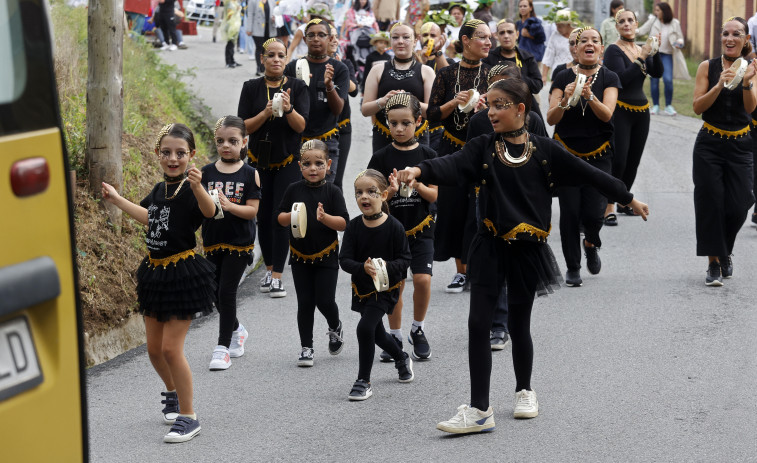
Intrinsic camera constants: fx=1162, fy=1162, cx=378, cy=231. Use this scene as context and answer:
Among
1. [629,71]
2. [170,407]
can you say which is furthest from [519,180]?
[629,71]

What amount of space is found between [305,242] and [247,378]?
956mm

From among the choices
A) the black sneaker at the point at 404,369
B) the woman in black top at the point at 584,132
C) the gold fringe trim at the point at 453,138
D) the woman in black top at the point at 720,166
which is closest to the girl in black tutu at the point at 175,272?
the black sneaker at the point at 404,369

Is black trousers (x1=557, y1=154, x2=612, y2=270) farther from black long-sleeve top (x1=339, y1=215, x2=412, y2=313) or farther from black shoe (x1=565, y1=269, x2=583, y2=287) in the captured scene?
black long-sleeve top (x1=339, y1=215, x2=412, y2=313)

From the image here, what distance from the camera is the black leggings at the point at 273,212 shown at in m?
9.55

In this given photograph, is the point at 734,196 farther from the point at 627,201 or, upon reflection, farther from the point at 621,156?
the point at 627,201

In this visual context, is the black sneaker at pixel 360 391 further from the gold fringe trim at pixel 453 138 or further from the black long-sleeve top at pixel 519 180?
the gold fringe trim at pixel 453 138

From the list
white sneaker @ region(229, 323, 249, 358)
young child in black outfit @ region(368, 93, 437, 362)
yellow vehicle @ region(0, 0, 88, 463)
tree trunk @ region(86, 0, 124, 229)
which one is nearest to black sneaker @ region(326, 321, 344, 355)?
young child in black outfit @ region(368, 93, 437, 362)

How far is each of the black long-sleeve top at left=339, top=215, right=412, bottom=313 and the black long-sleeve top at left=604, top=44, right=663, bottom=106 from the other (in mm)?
4740

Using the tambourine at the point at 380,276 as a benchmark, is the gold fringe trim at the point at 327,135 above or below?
below

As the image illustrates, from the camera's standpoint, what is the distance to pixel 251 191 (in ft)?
24.5

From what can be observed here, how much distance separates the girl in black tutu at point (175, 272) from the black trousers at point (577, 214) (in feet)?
13.8

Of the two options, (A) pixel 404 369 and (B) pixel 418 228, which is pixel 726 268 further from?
(A) pixel 404 369

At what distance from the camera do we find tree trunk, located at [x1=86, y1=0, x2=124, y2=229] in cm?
936

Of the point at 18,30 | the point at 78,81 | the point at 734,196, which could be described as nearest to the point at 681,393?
the point at 734,196
